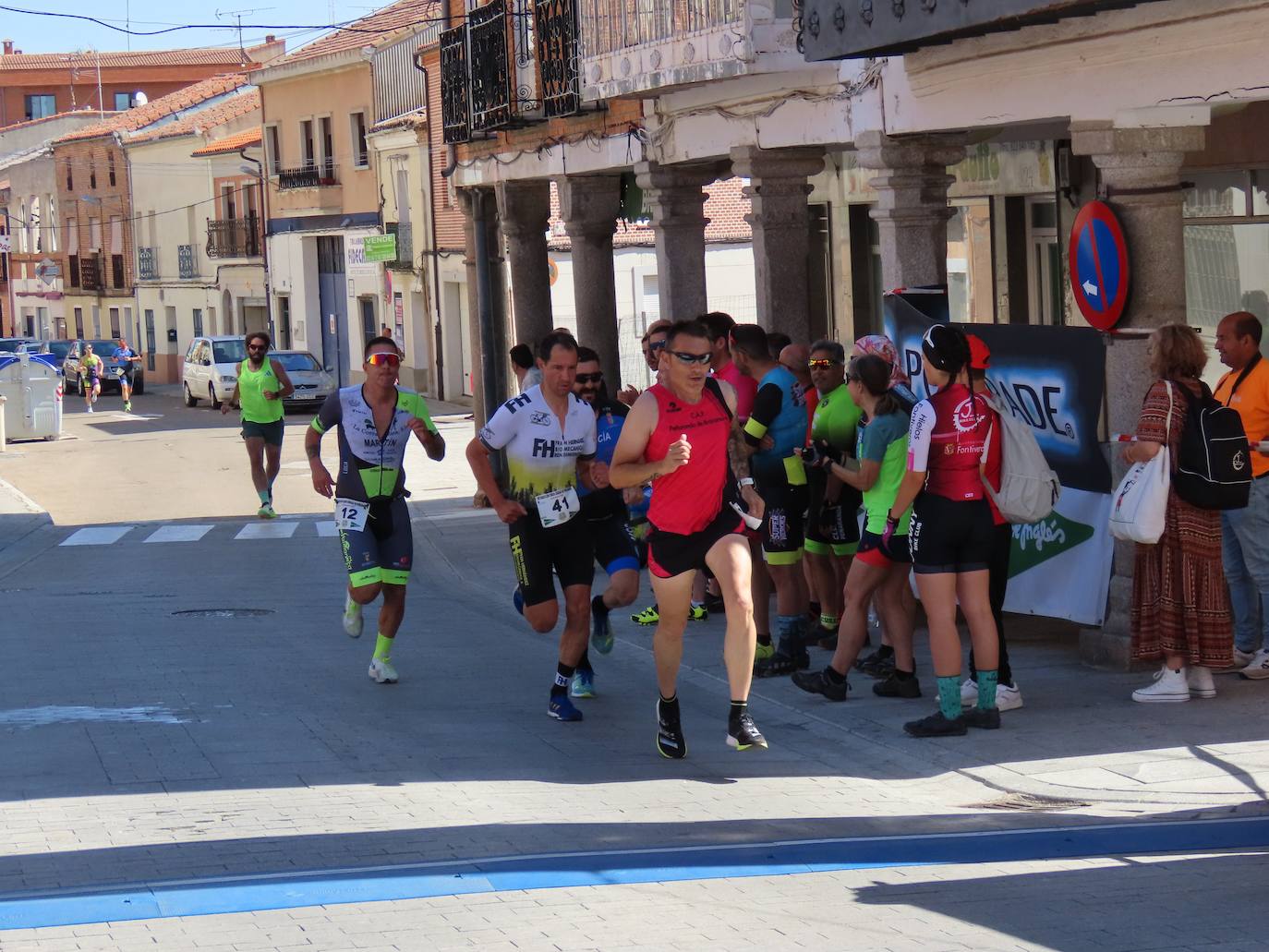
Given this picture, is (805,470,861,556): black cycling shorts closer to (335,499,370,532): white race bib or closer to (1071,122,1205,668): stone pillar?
(1071,122,1205,668): stone pillar

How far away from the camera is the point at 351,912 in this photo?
600 cm

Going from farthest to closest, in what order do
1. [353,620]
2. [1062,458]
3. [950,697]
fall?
1. [353,620]
2. [1062,458]
3. [950,697]

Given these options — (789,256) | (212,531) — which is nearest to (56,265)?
(212,531)

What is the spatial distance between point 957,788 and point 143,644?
6.09 metres

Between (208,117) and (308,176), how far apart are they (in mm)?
13918

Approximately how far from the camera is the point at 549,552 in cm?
941

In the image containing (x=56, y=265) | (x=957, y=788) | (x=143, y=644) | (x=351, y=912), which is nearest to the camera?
(x=351, y=912)

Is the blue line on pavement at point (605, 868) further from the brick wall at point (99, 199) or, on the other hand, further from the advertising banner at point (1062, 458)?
the brick wall at point (99, 199)

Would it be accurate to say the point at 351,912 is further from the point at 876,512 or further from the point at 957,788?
the point at 876,512

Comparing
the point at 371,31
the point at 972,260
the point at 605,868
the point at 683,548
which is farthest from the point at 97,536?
the point at 371,31

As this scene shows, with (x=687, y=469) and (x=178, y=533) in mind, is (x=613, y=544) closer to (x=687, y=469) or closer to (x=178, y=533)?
(x=687, y=469)

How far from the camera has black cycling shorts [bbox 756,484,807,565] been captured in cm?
1031

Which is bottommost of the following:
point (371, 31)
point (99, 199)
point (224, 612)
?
point (224, 612)

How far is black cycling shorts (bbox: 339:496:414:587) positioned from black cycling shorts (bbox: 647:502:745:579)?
2452 millimetres
